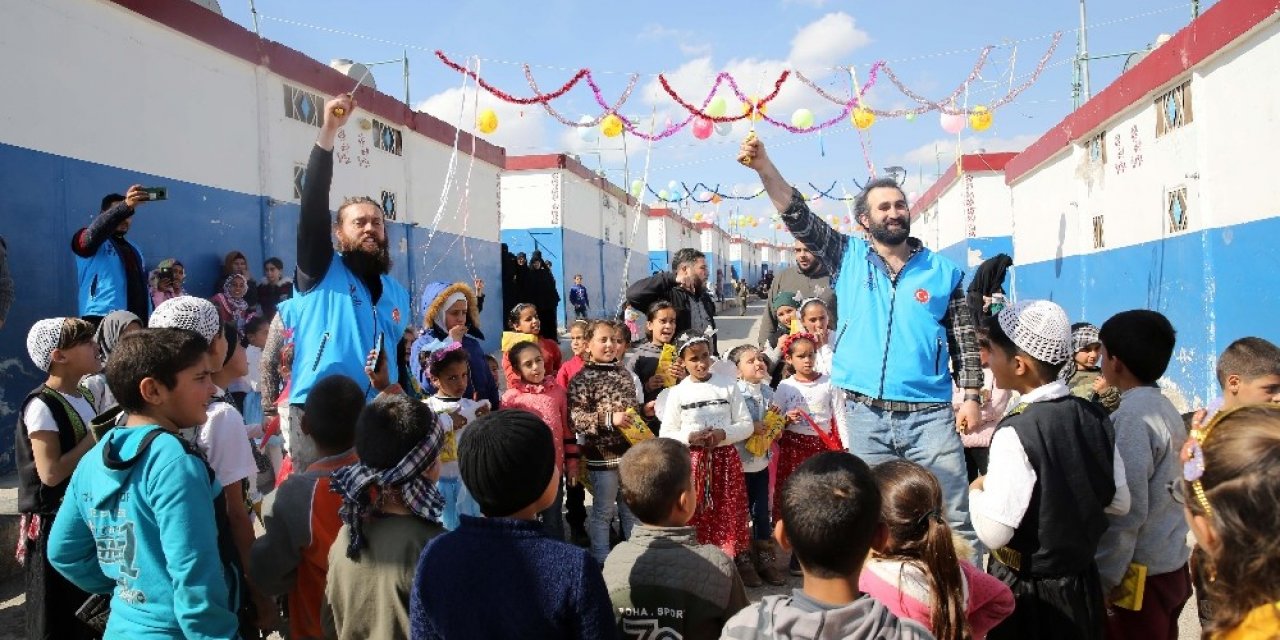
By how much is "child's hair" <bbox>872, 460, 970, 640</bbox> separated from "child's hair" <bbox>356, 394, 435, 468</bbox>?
Result: 127cm

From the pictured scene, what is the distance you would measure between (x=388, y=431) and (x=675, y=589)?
903 mm

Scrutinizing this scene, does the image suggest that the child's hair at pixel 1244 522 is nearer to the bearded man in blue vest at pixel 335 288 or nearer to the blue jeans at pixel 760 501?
the bearded man in blue vest at pixel 335 288

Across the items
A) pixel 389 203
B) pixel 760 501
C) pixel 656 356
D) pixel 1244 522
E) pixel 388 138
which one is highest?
pixel 388 138

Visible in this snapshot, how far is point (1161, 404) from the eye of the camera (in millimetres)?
2695

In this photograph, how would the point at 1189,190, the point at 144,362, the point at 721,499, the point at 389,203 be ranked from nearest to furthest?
the point at 144,362, the point at 721,499, the point at 1189,190, the point at 389,203

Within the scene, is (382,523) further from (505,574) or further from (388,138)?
(388,138)

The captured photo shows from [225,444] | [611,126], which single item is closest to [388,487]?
[225,444]

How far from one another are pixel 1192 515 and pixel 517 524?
135 centimetres

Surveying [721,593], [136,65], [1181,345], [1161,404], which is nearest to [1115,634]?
[1161,404]

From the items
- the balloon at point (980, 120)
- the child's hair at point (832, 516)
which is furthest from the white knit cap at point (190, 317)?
the balloon at point (980, 120)

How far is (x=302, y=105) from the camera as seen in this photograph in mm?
10586

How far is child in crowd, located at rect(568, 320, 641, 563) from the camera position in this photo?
4.62 meters

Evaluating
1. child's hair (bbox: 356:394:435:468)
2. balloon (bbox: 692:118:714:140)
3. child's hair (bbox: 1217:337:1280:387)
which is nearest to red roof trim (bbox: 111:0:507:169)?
balloon (bbox: 692:118:714:140)

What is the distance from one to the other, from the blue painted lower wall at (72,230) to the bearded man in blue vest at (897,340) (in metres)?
6.06
